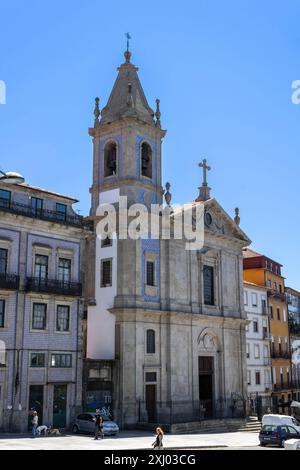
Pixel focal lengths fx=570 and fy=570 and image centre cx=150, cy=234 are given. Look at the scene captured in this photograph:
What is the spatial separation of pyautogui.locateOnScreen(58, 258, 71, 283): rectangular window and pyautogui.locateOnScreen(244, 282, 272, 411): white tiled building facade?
2658 centimetres

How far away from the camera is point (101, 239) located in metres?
41.8

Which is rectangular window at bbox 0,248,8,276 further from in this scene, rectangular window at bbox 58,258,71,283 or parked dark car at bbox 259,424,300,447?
parked dark car at bbox 259,424,300,447

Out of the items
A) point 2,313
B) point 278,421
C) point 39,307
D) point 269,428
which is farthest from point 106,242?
point 269,428

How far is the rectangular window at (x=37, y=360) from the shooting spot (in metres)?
32.7

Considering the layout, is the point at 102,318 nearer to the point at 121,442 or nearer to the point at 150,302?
the point at 150,302

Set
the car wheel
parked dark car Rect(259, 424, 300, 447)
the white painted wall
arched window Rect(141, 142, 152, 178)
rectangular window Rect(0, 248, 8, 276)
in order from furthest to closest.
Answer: arched window Rect(141, 142, 152, 178) < the white painted wall < the car wheel < rectangular window Rect(0, 248, 8, 276) < parked dark car Rect(259, 424, 300, 447)

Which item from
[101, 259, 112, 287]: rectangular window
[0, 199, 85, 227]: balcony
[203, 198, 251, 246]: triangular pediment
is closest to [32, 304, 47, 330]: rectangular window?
[0, 199, 85, 227]: balcony

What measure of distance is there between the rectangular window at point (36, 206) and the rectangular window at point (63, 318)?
581 cm

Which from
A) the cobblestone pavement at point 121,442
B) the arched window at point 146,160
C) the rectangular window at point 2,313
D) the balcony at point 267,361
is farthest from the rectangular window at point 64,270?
the balcony at point 267,361

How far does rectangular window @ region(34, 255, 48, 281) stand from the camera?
111 ft

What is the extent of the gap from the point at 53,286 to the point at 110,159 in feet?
46.8

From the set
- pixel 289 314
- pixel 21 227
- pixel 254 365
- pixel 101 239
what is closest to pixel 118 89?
pixel 101 239

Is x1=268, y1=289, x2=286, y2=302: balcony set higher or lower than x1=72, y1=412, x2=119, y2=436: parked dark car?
higher

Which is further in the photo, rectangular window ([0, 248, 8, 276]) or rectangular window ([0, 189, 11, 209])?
rectangular window ([0, 189, 11, 209])
